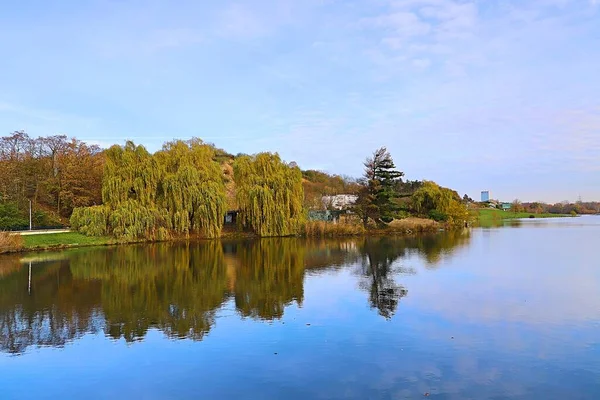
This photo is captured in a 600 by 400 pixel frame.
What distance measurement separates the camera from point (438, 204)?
151 feet

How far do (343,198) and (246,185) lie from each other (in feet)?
85.2

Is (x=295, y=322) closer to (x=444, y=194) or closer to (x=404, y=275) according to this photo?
(x=404, y=275)

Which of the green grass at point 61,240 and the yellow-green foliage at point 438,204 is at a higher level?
the yellow-green foliage at point 438,204

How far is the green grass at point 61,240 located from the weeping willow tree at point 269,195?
10748mm

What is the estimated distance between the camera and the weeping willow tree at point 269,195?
35.0 meters

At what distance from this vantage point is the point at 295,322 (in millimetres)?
9945

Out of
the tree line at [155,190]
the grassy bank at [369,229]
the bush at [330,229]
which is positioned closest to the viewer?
the tree line at [155,190]

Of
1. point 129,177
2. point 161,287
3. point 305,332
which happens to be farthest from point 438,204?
point 305,332

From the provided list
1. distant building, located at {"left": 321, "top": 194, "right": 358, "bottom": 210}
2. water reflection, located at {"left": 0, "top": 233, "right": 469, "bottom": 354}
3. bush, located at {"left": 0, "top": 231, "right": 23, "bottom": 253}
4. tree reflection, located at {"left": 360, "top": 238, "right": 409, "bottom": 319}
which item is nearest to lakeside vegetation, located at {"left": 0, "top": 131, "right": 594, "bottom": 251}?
bush, located at {"left": 0, "top": 231, "right": 23, "bottom": 253}

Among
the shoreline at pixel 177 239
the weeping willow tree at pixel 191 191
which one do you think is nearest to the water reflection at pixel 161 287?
the shoreline at pixel 177 239

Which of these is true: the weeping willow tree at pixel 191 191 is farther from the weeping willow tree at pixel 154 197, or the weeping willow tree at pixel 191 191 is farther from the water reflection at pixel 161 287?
the water reflection at pixel 161 287

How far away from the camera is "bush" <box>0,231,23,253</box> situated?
24.4 meters

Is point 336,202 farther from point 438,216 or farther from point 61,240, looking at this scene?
point 61,240

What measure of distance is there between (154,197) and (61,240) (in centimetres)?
673
